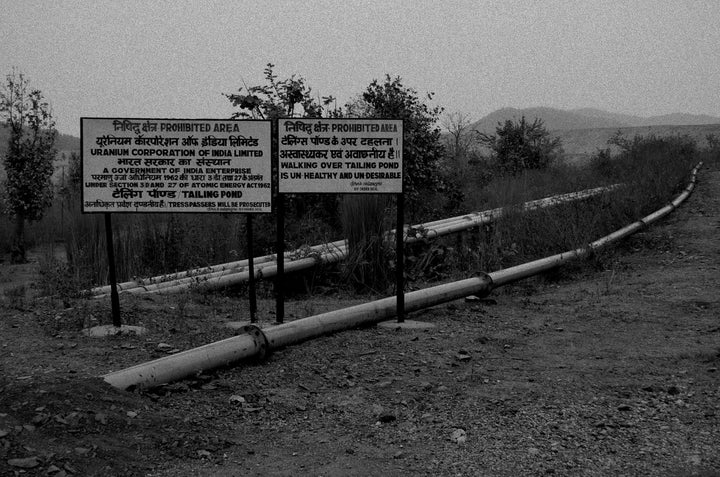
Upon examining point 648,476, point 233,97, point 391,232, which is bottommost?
point 648,476

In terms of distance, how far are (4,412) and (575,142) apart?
269 feet

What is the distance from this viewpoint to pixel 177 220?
12.1m

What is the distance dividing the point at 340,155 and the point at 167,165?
1412 mm

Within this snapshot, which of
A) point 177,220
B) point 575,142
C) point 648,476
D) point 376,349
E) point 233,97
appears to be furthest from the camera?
point 575,142

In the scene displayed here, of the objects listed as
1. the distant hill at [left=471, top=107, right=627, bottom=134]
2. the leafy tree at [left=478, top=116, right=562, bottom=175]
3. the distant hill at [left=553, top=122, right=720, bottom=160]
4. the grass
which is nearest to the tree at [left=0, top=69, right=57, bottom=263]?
the grass

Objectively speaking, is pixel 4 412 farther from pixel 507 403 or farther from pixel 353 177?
pixel 353 177

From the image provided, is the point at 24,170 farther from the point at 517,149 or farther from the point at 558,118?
the point at 558,118

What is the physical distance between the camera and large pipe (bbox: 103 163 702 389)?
195 inches

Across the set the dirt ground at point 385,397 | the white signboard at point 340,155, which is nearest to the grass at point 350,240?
the dirt ground at point 385,397

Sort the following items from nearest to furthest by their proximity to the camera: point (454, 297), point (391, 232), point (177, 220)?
point (454, 297) < point (391, 232) < point (177, 220)

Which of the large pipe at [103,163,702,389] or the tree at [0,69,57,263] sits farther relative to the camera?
the tree at [0,69,57,263]

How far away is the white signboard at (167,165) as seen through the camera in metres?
6.44

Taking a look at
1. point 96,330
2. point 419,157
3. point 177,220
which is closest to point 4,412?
point 96,330

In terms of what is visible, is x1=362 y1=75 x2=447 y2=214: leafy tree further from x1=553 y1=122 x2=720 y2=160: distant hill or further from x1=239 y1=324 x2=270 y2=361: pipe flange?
x1=553 y1=122 x2=720 y2=160: distant hill
